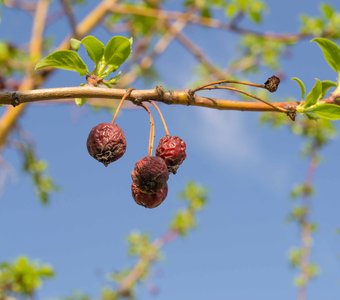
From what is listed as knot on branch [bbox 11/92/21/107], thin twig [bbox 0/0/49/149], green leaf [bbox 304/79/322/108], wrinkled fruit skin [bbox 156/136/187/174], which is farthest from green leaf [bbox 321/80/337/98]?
thin twig [bbox 0/0/49/149]

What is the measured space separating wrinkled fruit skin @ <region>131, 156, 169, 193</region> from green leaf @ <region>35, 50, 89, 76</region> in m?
0.38

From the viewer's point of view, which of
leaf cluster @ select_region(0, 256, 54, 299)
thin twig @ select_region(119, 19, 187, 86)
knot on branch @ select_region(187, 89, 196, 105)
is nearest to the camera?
knot on branch @ select_region(187, 89, 196, 105)

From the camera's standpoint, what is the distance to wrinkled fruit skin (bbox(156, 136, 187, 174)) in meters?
1.92

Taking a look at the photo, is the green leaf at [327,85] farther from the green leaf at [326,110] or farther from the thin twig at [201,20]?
the thin twig at [201,20]

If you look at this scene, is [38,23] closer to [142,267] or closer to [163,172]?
[142,267]

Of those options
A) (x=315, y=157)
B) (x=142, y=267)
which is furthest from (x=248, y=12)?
A: (x=142, y=267)

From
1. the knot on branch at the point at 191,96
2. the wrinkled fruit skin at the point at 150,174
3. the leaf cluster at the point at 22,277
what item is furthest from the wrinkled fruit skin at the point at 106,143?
the leaf cluster at the point at 22,277

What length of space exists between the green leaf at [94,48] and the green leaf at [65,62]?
0.08m

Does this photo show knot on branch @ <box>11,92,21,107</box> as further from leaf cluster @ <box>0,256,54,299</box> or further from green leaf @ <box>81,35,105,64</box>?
leaf cluster @ <box>0,256,54,299</box>

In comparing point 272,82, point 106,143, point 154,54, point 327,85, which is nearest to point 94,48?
point 106,143

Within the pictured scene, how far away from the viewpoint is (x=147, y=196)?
6.28 feet

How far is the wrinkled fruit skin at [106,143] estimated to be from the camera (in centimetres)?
183

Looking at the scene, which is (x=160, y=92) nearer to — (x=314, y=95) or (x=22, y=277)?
(x=314, y=95)

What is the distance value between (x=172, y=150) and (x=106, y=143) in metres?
0.24
